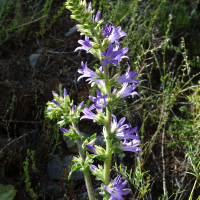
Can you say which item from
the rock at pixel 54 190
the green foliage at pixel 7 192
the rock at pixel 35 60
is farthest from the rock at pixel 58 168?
the rock at pixel 35 60

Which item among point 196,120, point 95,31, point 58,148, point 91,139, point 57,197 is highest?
point 95,31

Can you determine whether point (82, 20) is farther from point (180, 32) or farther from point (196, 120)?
point (180, 32)

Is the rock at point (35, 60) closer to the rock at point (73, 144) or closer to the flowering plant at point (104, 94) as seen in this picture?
the rock at point (73, 144)

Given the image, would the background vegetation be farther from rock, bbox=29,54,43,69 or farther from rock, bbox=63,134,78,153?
rock, bbox=29,54,43,69

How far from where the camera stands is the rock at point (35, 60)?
4406 mm

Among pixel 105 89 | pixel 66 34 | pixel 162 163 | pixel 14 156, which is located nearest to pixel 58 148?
pixel 14 156

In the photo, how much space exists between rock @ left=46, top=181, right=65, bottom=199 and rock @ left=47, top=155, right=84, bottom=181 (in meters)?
0.08

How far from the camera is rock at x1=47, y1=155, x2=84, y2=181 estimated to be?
324 centimetres

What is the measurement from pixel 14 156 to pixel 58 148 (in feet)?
1.97

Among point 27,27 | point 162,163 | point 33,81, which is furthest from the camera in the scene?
point 27,27

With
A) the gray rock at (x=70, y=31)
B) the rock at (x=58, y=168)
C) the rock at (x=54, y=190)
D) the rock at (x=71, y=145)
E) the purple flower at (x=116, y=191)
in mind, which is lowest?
the rock at (x=54, y=190)

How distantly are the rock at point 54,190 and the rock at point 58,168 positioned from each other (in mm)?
84

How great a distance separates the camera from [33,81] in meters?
3.96

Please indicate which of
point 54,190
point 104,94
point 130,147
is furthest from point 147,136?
point 104,94
